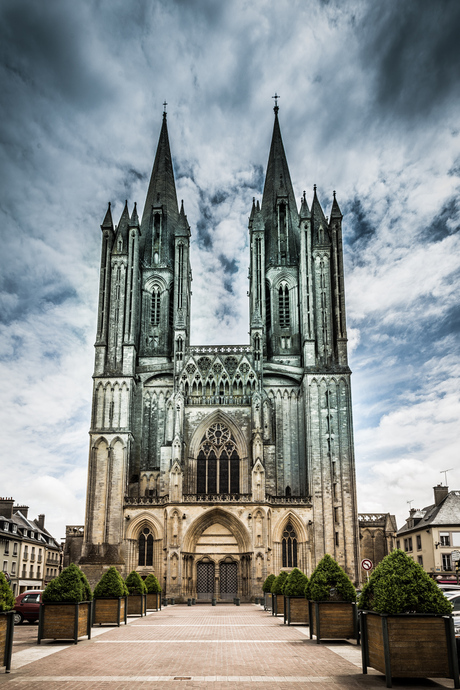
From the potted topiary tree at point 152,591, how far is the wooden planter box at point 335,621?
1481cm

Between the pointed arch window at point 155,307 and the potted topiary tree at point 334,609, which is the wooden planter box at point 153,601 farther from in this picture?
the pointed arch window at point 155,307

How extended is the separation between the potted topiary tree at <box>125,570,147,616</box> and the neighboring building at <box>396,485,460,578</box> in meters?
28.4

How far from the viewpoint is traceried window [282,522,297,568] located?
4272 cm

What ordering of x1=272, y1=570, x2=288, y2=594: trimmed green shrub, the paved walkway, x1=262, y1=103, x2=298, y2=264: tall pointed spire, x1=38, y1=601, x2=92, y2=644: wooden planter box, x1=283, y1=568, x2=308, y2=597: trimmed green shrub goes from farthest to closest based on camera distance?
x1=262, y1=103, x2=298, y2=264: tall pointed spire, x1=272, y1=570, x2=288, y2=594: trimmed green shrub, x1=283, y1=568, x2=308, y2=597: trimmed green shrub, x1=38, y1=601, x2=92, y2=644: wooden planter box, the paved walkway

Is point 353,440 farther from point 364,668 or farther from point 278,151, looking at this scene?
point 364,668

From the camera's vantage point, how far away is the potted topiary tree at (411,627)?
10.3 m

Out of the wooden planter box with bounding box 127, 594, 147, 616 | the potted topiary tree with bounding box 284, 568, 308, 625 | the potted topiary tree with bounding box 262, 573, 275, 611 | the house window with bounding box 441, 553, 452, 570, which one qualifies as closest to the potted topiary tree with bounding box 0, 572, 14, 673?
the potted topiary tree with bounding box 284, 568, 308, 625

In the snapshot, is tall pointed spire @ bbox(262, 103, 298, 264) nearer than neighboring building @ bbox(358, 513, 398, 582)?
No

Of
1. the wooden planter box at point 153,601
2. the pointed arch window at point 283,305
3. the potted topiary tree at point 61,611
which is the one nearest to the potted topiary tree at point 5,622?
the potted topiary tree at point 61,611

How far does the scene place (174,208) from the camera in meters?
58.8

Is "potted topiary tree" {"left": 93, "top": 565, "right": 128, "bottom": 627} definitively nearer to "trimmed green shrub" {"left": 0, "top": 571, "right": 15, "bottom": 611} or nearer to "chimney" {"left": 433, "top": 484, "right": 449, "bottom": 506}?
"trimmed green shrub" {"left": 0, "top": 571, "right": 15, "bottom": 611}

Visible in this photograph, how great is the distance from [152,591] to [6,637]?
19.0 meters

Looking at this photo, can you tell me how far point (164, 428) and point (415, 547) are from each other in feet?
78.9

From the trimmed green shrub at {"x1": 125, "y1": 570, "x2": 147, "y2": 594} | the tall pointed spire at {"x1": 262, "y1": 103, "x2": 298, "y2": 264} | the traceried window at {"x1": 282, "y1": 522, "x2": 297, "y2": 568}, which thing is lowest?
the trimmed green shrub at {"x1": 125, "y1": 570, "x2": 147, "y2": 594}
